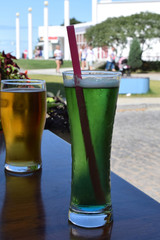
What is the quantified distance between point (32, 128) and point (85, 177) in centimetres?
45

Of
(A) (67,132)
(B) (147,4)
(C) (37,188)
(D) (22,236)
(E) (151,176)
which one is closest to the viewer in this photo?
(D) (22,236)

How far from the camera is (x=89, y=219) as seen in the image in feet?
3.03

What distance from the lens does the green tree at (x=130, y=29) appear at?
26656mm

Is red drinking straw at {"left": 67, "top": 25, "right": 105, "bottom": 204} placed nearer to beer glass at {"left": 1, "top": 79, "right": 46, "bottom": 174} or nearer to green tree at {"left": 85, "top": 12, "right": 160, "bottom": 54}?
beer glass at {"left": 1, "top": 79, "right": 46, "bottom": 174}

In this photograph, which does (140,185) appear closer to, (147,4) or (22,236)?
(22,236)

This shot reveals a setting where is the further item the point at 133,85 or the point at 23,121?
the point at 133,85

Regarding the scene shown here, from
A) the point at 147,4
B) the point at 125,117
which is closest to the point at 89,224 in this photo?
the point at 125,117

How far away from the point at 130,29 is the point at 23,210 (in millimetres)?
26691

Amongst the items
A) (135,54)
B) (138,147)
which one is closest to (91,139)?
(138,147)

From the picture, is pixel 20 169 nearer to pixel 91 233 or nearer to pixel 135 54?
pixel 91 233

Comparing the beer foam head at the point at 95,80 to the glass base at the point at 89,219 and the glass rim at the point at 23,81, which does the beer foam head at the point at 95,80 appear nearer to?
the glass base at the point at 89,219

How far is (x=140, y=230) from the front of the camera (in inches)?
35.6

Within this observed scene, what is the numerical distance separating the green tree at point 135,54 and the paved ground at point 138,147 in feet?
44.4

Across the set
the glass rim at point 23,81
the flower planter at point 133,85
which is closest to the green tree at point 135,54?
the flower planter at point 133,85
